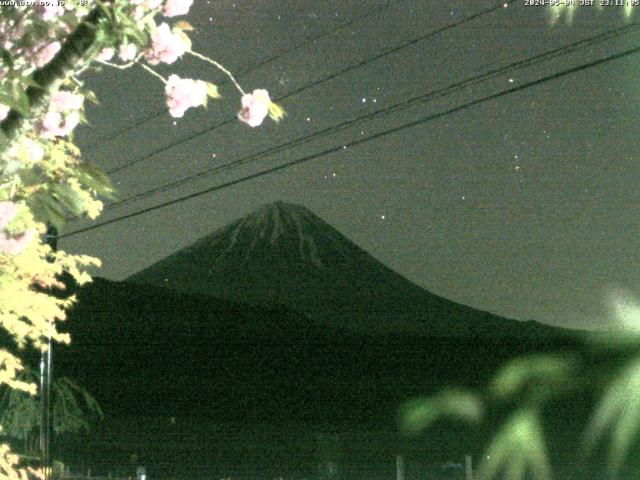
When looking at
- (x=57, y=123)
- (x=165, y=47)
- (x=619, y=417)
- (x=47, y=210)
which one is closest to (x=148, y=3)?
(x=165, y=47)

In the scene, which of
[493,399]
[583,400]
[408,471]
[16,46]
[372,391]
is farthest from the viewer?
[372,391]

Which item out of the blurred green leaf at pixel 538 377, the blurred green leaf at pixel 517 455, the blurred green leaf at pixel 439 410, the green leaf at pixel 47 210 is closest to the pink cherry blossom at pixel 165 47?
the green leaf at pixel 47 210

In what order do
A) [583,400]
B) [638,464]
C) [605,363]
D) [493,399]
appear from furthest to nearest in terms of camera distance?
[605,363], [493,399], [583,400], [638,464]

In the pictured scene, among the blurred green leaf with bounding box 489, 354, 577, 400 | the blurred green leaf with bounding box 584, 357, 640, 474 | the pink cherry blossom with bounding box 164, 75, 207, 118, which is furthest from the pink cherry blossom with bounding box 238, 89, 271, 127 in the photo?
the blurred green leaf with bounding box 489, 354, 577, 400

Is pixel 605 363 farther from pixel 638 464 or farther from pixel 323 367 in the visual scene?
pixel 638 464

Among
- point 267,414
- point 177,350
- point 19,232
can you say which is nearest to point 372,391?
point 267,414

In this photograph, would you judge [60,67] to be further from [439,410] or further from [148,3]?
[439,410]

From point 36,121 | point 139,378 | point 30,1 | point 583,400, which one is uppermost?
point 139,378

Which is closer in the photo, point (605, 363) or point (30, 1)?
point (30, 1)
